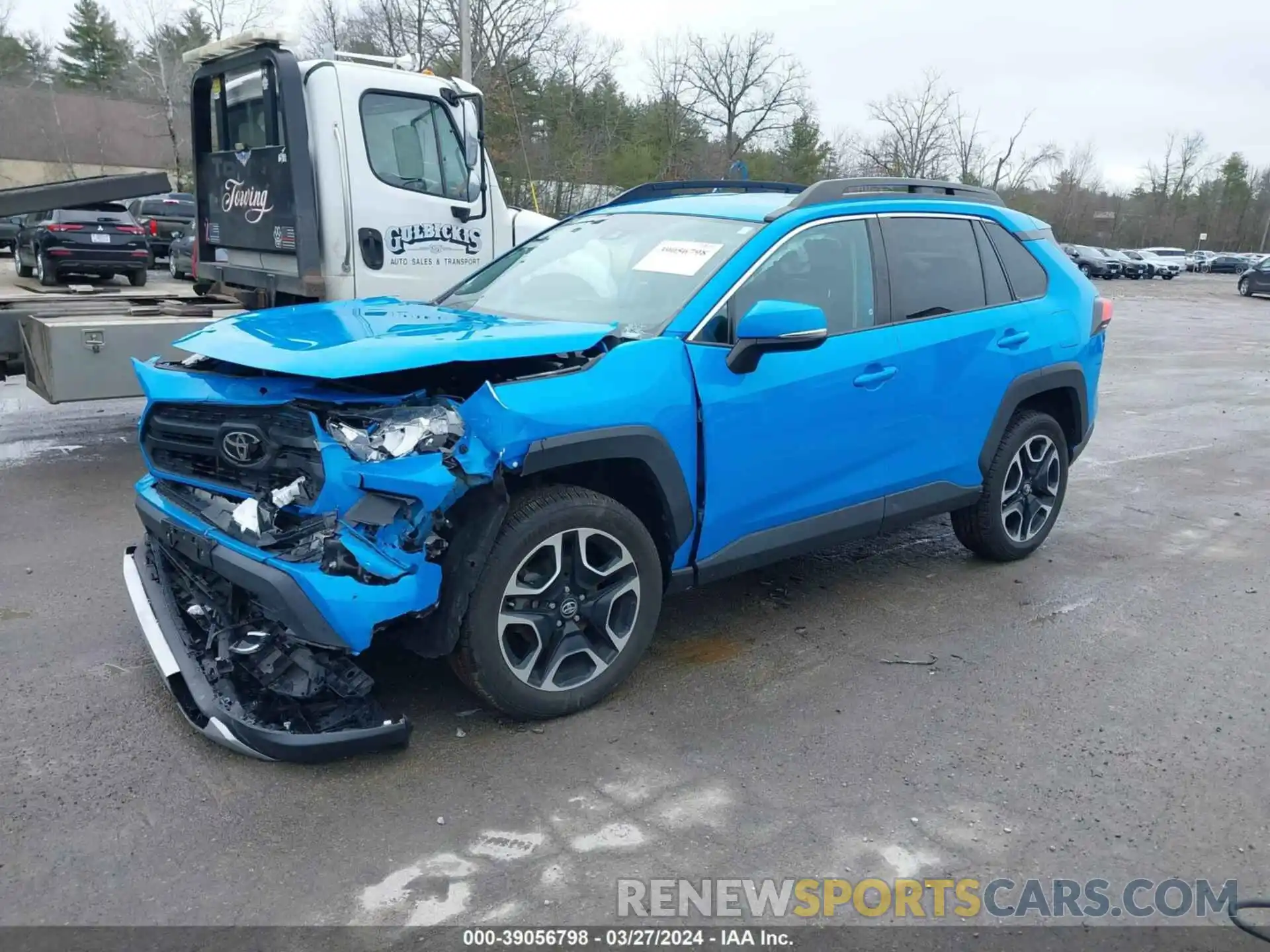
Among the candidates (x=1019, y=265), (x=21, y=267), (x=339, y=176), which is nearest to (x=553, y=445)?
(x=1019, y=265)

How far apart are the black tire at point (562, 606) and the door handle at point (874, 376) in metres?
1.23

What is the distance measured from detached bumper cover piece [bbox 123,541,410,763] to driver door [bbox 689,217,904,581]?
1445 mm

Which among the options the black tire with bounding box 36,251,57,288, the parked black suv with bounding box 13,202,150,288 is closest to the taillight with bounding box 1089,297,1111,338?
the parked black suv with bounding box 13,202,150,288

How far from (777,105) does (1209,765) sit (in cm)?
5827

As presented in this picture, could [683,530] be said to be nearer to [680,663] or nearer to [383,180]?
[680,663]

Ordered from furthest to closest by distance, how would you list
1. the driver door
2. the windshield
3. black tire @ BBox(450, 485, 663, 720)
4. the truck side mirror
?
the truck side mirror
the windshield
the driver door
black tire @ BBox(450, 485, 663, 720)

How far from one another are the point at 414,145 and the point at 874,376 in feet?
14.7

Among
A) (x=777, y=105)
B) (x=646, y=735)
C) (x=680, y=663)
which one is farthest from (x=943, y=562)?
(x=777, y=105)

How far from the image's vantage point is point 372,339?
3396 millimetres

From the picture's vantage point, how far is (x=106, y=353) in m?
6.28

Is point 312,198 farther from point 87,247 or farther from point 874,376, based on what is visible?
point 87,247

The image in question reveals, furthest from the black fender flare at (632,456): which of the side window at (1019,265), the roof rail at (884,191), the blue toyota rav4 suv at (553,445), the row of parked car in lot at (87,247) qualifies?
the row of parked car in lot at (87,247)

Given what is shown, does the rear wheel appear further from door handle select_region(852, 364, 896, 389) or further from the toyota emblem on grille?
door handle select_region(852, 364, 896, 389)

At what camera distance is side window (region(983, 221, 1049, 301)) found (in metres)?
5.23
